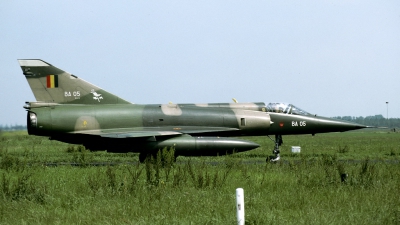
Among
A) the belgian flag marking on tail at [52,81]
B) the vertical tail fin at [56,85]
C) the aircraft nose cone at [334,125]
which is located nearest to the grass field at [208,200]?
the vertical tail fin at [56,85]

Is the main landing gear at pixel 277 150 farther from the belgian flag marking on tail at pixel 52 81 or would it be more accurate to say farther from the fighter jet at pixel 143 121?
the belgian flag marking on tail at pixel 52 81

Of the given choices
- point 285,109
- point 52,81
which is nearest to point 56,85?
point 52,81

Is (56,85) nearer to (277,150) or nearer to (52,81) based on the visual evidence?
(52,81)

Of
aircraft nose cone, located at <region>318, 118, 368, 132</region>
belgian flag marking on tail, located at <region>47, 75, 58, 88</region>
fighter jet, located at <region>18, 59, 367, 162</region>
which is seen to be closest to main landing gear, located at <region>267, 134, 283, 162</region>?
fighter jet, located at <region>18, 59, 367, 162</region>

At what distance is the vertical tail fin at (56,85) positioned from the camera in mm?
18016

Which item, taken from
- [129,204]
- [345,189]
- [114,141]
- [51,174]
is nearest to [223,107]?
[114,141]

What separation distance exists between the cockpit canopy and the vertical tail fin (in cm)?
694

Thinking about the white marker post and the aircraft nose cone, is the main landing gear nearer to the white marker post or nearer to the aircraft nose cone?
the aircraft nose cone

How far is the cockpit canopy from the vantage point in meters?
19.4

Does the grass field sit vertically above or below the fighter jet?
below

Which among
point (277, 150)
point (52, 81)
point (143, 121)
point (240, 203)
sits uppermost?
point (52, 81)

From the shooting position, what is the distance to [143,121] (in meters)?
18.1

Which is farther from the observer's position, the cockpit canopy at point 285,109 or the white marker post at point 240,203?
the cockpit canopy at point 285,109

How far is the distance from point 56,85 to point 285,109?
9.29 meters
